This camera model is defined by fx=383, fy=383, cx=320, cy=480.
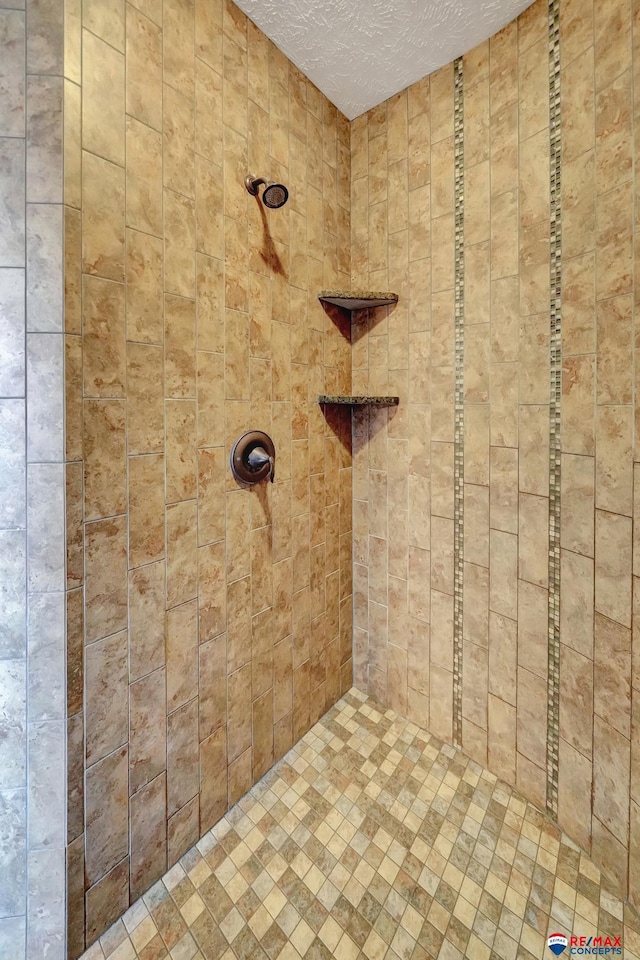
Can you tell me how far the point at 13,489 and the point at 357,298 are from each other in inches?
48.3

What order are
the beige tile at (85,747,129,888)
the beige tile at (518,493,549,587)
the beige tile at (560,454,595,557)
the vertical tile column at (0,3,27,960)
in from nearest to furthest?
the vertical tile column at (0,3,27,960)
the beige tile at (85,747,129,888)
the beige tile at (560,454,595,557)
the beige tile at (518,493,549,587)

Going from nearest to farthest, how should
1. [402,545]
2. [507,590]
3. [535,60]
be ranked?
[535,60], [507,590], [402,545]

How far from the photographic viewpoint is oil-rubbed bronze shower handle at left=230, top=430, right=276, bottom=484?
118cm

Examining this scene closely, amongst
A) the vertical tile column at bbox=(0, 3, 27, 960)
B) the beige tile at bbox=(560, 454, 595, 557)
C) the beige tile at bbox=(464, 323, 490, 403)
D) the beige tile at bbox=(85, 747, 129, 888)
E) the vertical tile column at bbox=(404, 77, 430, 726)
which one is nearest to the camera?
the vertical tile column at bbox=(0, 3, 27, 960)

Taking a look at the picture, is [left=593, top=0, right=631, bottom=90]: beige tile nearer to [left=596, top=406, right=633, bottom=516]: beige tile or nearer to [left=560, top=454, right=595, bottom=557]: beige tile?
[left=596, top=406, right=633, bottom=516]: beige tile

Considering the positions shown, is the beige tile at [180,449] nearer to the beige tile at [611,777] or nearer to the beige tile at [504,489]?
the beige tile at [504,489]

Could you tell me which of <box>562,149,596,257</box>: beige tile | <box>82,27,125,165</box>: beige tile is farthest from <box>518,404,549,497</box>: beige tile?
<box>82,27,125,165</box>: beige tile

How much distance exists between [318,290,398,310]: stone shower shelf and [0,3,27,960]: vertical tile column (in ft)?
3.03

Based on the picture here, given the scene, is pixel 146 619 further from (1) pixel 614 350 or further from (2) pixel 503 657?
(1) pixel 614 350

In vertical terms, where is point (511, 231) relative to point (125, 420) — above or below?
above

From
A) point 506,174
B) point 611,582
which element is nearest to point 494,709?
point 611,582

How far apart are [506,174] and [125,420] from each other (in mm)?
1395

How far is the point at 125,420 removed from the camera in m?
0.92

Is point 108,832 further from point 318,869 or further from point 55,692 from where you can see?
point 318,869
